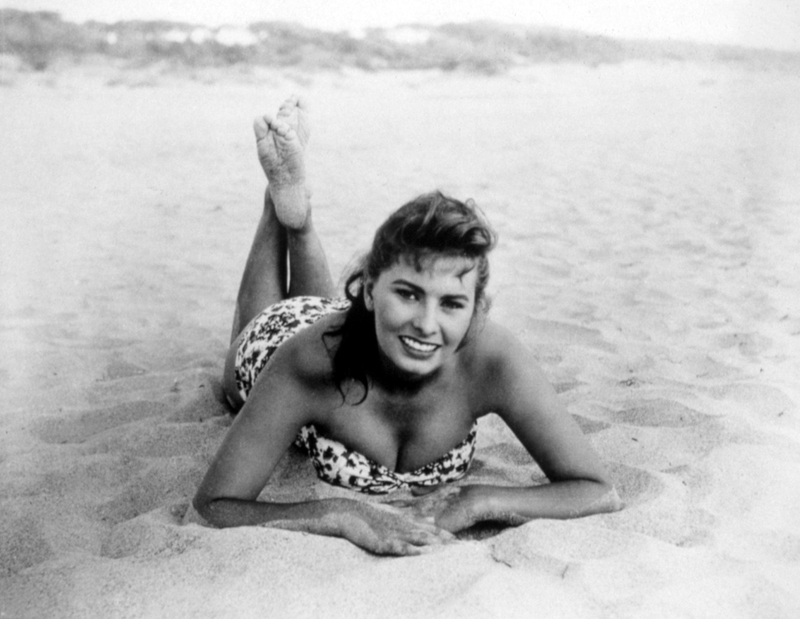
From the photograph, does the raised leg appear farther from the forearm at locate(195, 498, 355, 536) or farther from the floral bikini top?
the forearm at locate(195, 498, 355, 536)

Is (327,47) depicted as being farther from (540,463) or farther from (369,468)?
(540,463)

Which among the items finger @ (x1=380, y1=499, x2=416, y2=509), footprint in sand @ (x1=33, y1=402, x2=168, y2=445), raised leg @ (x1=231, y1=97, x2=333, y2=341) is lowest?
footprint in sand @ (x1=33, y1=402, x2=168, y2=445)

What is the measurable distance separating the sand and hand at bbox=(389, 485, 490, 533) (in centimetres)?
5

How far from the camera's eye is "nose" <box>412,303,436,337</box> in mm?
1764

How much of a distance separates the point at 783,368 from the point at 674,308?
0.85 m

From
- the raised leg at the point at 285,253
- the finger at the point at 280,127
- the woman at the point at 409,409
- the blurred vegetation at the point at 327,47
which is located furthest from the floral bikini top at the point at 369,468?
the blurred vegetation at the point at 327,47

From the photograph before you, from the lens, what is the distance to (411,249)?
177 cm

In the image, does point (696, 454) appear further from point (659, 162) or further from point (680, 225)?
point (659, 162)

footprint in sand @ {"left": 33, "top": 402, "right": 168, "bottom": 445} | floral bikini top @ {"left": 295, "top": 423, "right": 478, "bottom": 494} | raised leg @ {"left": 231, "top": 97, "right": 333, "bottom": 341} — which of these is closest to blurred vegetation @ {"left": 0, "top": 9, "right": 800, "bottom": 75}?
raised leg @ {"left": 231, "top": 97, "right": 333, "bottom": 341}

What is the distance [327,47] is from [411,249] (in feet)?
22.9

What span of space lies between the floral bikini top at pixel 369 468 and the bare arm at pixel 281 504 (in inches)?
5.8

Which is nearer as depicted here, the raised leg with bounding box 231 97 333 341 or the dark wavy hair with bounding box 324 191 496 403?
the dark wavy hair with bounding box 324 191 496 403

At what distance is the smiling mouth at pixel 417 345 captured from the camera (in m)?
1.81

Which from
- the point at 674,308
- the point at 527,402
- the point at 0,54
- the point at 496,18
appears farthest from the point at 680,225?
the point at 0,54
